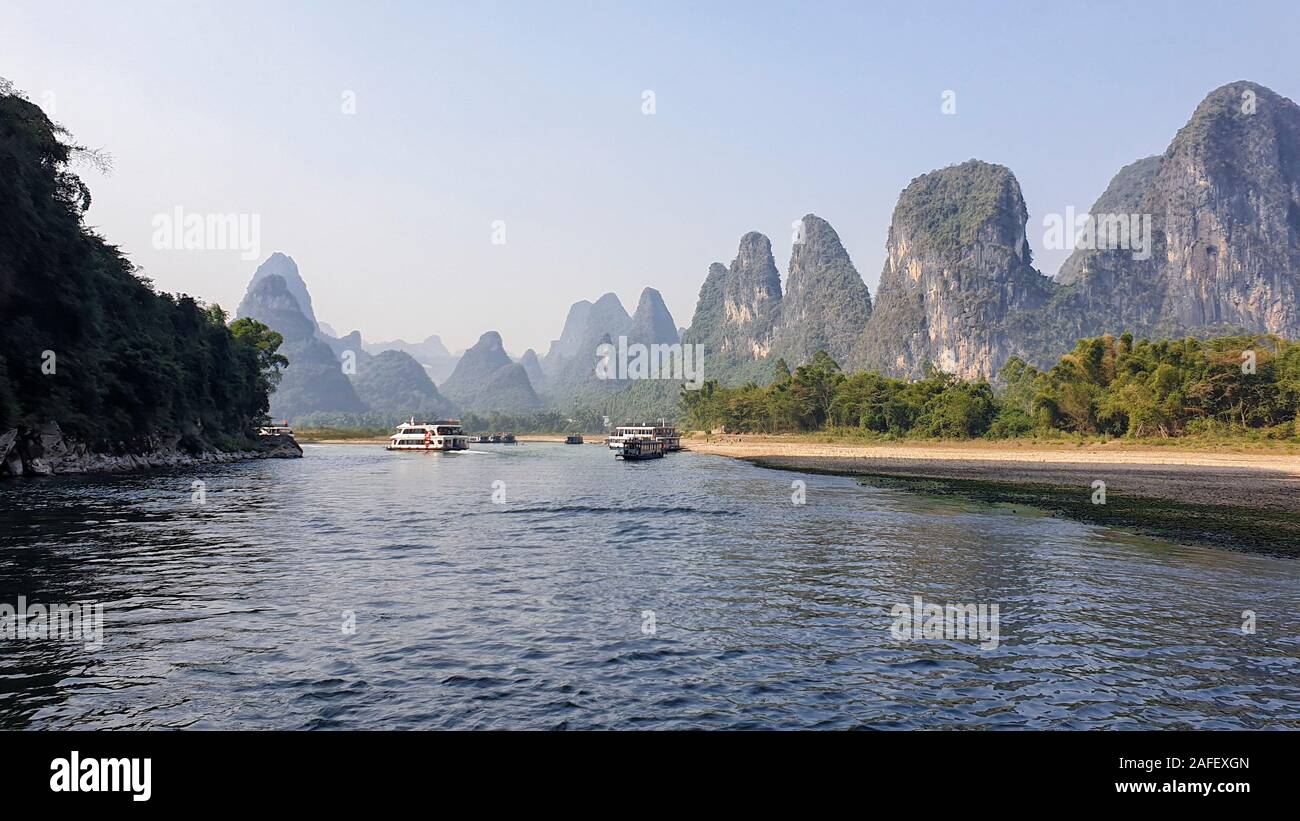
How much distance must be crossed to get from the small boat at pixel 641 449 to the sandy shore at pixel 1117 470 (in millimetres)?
13149

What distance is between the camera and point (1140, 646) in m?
13.5

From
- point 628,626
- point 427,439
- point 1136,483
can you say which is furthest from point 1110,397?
point 427,439

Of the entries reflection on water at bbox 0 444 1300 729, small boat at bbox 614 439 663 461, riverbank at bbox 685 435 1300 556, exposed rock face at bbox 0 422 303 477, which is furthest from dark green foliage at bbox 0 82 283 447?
riverbank at bbox 685 435 1300 556

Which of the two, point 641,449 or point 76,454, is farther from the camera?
point 641,449

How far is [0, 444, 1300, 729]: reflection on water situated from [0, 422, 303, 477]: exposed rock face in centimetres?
1941

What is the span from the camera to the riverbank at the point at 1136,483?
29500 mm

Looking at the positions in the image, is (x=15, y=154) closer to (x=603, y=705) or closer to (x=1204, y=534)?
(x=603, y=705)

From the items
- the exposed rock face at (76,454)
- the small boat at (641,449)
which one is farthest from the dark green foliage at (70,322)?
the small boat at (641,449)

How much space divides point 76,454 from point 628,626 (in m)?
56.2

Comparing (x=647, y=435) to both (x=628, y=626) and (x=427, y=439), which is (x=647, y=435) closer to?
(x=427, y=439)

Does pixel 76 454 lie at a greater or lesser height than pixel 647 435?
greater

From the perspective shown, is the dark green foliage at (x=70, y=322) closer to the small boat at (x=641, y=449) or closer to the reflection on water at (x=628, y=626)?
the reflection on water at (x=628, y=626)

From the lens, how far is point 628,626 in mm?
14930
